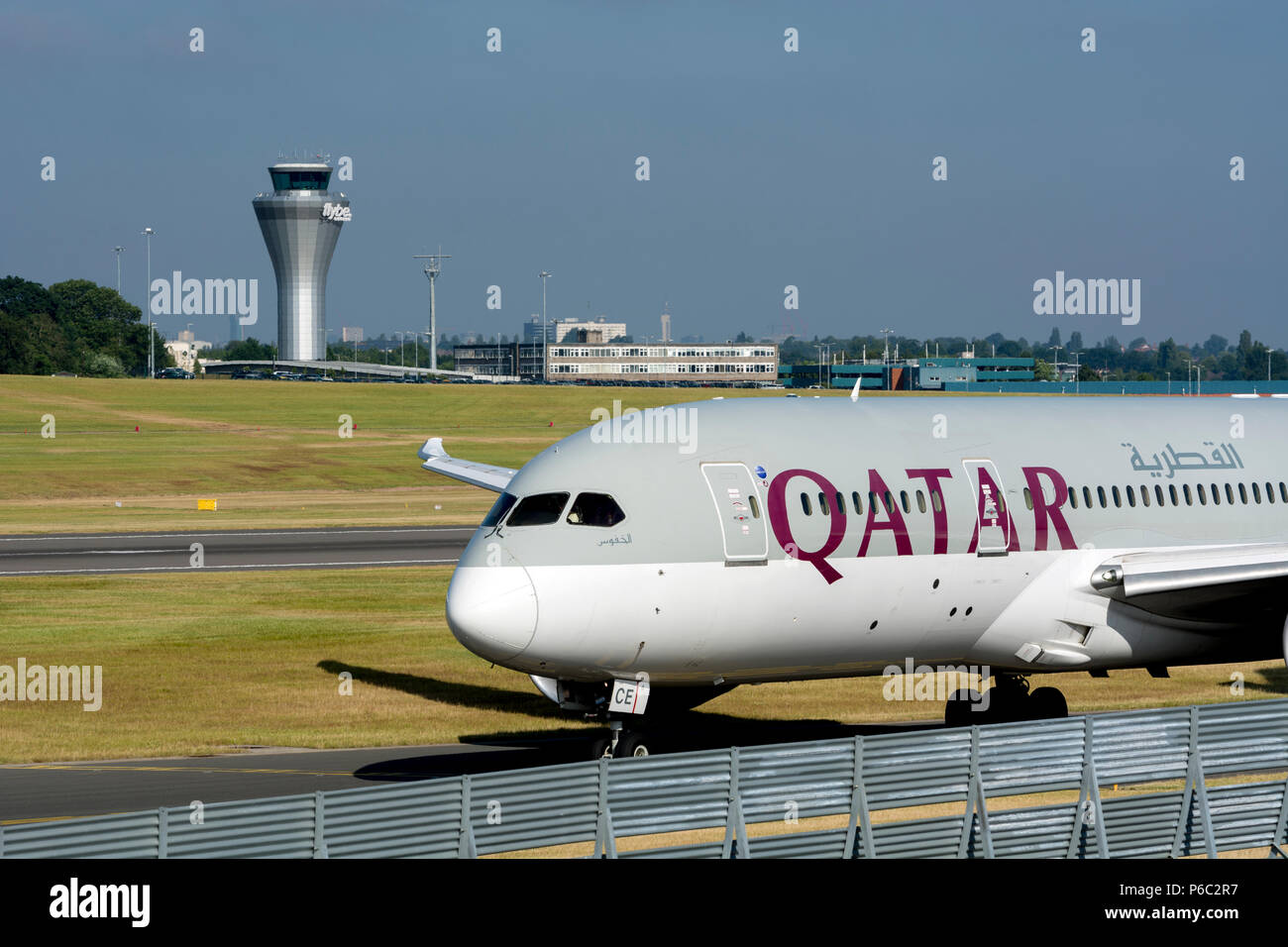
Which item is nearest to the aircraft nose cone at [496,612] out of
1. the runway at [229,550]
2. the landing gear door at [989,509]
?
the landing gear door at [989,509]

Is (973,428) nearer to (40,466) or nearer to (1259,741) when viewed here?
(1259,741)

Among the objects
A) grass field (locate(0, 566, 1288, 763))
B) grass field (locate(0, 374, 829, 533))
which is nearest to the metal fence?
grass field (locate(0, 566, 1288, 763))

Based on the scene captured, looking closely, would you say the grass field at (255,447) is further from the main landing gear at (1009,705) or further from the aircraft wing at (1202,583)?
the aircraft wing at (1202,583)

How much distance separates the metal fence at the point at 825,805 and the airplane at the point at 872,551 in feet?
17.1

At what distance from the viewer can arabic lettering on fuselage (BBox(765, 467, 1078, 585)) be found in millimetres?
26000

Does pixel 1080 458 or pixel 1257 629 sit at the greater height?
pixel 1080 458

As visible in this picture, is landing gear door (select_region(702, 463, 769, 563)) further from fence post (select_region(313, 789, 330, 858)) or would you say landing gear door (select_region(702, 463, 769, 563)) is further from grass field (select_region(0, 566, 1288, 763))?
fence post (select_region(313, 789, 330, 858))

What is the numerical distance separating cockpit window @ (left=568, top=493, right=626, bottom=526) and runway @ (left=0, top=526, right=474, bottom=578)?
37.2m

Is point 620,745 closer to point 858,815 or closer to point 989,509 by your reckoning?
point 858,815

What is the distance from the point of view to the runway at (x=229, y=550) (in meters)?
60.9
